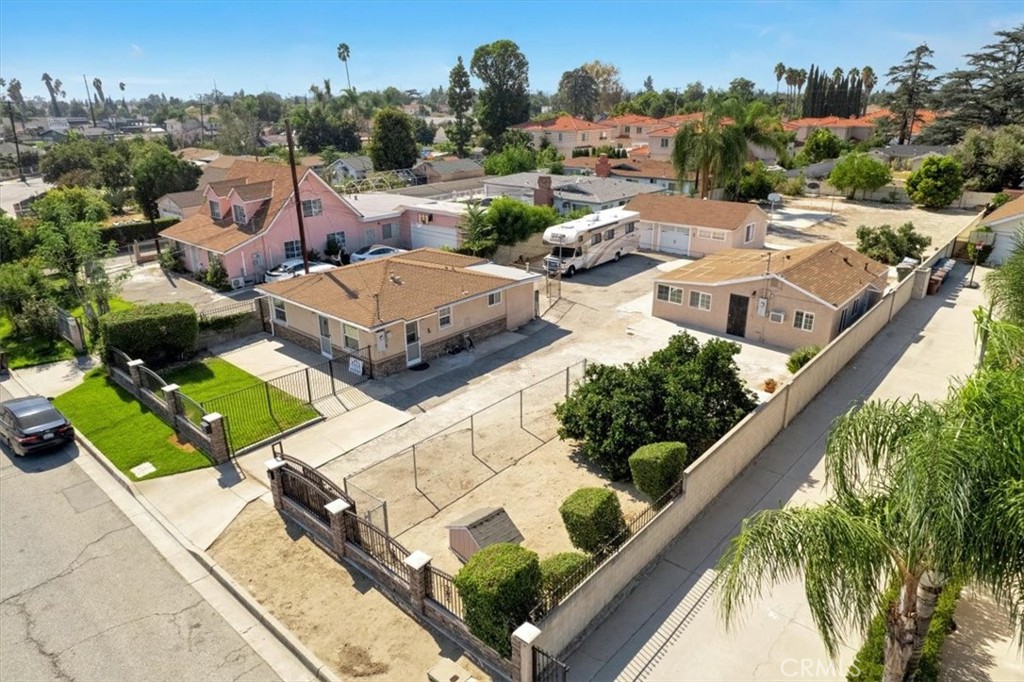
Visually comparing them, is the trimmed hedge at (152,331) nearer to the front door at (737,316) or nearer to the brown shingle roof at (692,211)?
the front door at (737,316)

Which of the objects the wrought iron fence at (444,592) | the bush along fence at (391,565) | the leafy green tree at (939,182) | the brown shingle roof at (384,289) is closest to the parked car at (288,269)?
the brown shingle roof at (384,289)

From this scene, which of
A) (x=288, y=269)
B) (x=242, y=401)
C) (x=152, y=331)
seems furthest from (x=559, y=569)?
(x=288, y=269)

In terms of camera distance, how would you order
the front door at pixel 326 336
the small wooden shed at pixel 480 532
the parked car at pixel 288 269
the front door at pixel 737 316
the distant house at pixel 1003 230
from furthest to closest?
1. the distant house at pixel 1003 230
2. the parked car at pixel 288 269
3. the front door at pixel 737 316
4. the front door at pixel 326 336
5. the small wooden shed at pixel 480 532

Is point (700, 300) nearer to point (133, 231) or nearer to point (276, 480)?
point (276, 480)

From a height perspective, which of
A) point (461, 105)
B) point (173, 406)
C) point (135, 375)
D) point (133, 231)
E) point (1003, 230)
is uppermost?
point (461, 105)

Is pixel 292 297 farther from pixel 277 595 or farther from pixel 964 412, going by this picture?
pixel 964 412
